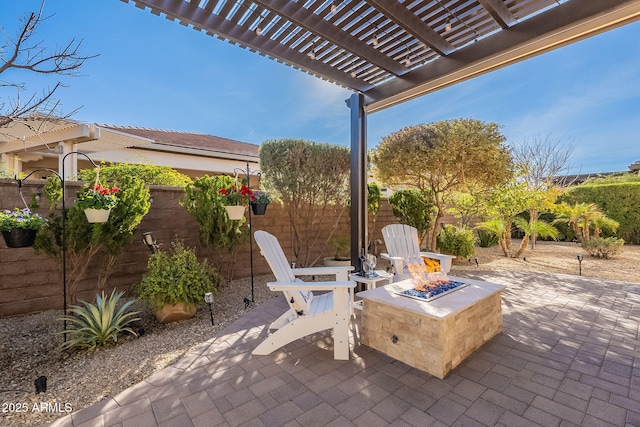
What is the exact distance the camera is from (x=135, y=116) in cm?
712

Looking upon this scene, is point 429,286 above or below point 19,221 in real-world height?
below

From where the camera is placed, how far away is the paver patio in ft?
5.50

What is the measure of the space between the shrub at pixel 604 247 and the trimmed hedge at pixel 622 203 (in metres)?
2.58

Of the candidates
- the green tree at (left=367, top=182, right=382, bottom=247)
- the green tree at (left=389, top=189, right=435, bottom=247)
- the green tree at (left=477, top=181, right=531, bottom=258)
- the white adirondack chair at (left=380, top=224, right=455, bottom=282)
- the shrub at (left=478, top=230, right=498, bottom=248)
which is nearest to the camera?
the white adirondack chair at (left=380, top=224, right=455, bottom=282)

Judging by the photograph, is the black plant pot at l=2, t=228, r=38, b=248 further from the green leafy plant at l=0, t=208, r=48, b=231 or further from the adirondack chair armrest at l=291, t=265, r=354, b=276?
the adirondack chair armrest at l=291, t=265, r=354, b=276

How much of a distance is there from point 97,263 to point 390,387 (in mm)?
3643

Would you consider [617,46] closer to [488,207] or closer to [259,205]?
[488,207]

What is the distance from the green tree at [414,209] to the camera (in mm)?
6734

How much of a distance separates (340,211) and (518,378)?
4.20 metres

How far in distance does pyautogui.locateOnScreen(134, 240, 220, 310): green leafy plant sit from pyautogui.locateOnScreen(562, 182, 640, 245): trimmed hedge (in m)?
11.0

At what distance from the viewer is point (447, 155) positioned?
5.34 meters

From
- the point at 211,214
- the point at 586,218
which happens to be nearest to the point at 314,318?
the point at 211,214

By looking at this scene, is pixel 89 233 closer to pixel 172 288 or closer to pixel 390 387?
pixel 172 288

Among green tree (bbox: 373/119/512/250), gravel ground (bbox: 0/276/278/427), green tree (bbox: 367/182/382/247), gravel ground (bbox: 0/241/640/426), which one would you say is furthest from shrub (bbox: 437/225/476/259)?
gravel ground (bbox: 0/276/278/427)
